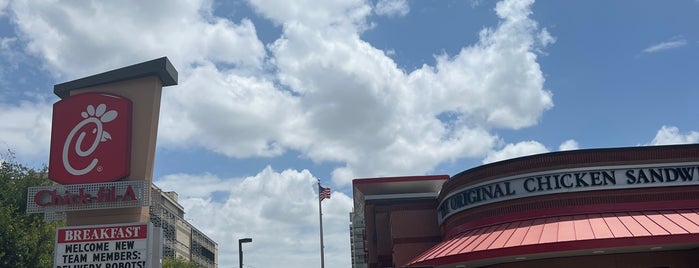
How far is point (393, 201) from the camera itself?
1532 inches

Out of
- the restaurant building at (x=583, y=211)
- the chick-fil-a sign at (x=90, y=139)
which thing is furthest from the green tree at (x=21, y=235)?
the restaurant building at (x=583, y=211)

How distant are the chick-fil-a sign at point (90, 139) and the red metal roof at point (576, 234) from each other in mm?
12381

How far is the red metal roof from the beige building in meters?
71.3

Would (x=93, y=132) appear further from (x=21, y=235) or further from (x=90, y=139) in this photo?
(x=21, y=235)

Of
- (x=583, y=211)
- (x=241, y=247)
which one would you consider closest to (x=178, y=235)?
(x=241, y=247)

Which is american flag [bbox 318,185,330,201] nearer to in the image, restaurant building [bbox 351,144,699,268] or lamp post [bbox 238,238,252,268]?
lamp post [bbox 238,238,252,268]

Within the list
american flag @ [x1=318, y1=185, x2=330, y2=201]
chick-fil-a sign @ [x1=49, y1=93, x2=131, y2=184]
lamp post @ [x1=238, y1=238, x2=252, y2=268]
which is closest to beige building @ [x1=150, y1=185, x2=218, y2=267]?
american flag @ [x1=318, y1=185, x2=330, y2=201]

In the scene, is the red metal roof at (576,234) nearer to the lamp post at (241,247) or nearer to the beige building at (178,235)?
the lamp post at (241,247)

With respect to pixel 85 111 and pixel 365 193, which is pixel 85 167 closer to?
pixel 85 111

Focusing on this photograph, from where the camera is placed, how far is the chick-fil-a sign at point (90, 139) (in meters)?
24.3

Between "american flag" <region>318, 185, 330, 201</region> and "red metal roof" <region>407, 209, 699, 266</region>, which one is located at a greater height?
"american flag" <region>318, 185, 330, 201</region>

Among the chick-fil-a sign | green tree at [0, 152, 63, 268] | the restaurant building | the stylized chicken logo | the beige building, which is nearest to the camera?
the restaurant building

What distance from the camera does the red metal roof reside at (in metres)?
19.3

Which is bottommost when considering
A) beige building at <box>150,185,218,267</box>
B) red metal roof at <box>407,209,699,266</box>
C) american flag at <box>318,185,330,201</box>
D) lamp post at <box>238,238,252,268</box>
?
red metal roof at <box>407,209,699,266</box>
